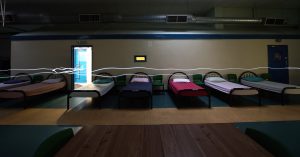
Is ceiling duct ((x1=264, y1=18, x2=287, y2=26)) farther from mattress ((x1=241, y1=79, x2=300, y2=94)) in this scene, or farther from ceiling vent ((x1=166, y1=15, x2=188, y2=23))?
ceiling vent ((x1=166, y1=15, x2=188, y2=23))

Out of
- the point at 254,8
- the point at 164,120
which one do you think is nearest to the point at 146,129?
the point at 164,120

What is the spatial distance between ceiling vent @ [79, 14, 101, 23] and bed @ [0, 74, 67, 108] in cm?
226

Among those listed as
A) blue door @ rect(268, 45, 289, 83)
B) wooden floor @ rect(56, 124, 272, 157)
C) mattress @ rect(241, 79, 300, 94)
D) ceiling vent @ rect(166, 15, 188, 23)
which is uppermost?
ceiling vent @ rect(166, 15, 188, 23)

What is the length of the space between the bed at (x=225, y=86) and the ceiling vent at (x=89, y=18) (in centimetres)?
432

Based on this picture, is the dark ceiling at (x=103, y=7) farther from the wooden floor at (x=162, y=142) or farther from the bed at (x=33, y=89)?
the wooden floor at (x=162, y=142)

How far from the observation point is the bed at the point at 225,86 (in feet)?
14.9

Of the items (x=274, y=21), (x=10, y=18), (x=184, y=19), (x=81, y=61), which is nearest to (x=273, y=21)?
(x=274, y=21)

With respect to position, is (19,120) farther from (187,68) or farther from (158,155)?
(187,68)

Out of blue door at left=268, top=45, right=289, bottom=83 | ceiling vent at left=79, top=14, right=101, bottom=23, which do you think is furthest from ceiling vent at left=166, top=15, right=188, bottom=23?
blue door at left=268, top=45, right=289, bottom=83

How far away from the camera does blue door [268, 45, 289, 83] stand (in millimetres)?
6797

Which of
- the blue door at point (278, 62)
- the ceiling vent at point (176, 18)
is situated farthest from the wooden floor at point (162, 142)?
the blue door at point (278, 62)

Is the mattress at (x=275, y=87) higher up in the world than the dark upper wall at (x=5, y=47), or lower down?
lower down

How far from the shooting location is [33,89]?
4.70 m

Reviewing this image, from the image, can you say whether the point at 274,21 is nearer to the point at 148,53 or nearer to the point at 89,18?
the point at 148,53
